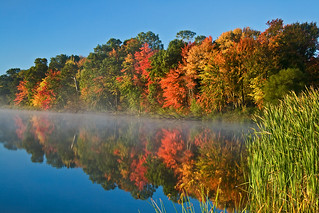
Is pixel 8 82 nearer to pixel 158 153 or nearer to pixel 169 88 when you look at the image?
pixel 169 88

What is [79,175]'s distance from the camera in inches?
419

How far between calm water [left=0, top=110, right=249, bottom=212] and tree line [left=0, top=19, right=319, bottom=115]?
12.1 meters

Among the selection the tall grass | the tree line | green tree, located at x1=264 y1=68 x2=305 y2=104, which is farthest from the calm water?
the tree line

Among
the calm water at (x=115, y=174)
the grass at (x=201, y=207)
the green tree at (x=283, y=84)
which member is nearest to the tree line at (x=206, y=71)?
the green tree at (x=283, y=84)

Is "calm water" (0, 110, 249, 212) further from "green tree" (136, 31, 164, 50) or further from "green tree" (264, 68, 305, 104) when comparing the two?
"green tree" (136, 31, 164, 50)

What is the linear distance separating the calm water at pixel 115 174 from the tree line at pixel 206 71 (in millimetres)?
12101

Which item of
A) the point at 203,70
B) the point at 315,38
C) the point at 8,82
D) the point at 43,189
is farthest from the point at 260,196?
the point at 8,82

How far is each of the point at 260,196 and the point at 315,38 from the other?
98.5 feet

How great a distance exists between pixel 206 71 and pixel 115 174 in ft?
70.9

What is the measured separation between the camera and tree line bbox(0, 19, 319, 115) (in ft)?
86.1

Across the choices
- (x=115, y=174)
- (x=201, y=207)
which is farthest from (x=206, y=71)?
(x=201, y=207)

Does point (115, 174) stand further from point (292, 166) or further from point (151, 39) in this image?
point (151, 39)

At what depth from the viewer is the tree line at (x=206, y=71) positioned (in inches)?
1033

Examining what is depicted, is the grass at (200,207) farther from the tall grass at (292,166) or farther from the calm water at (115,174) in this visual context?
the tall grass at (292,166)
